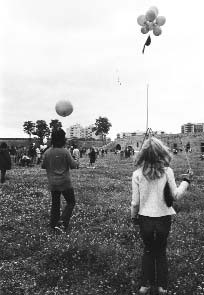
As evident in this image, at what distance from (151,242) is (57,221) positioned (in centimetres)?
445

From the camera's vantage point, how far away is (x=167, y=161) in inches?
226

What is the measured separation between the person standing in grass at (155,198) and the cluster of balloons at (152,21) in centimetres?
939

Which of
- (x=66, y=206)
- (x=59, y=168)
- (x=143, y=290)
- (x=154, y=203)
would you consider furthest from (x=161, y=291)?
(x=59, y=168)

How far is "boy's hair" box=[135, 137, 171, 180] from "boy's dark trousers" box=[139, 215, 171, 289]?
26.2 inches

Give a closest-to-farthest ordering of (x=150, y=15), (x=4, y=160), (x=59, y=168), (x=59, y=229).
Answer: (x=59, y=229), (x=59, y=168), (x=150, y=15), (x=4, y=160)

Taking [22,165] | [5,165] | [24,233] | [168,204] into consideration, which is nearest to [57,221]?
[24,233]

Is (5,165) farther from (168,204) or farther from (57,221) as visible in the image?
(168,204)

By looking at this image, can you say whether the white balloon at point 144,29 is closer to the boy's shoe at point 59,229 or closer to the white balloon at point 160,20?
the white balloon at point 160,20

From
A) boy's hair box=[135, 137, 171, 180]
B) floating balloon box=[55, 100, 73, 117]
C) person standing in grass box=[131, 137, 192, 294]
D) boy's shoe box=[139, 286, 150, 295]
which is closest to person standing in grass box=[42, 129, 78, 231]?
floating balloon box=[55, 100, 73, 117]

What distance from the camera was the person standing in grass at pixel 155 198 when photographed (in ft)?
18.7

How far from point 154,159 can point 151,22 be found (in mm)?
9840

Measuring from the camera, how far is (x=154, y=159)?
5688mm

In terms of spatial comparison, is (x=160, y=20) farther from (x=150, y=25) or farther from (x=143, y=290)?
(x=143, y=290)

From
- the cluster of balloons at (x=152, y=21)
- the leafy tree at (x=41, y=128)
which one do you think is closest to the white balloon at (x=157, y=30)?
the cluster of balloons at (x=152, y=21)
